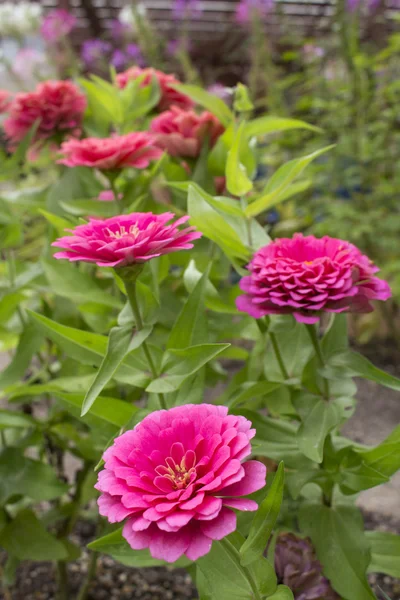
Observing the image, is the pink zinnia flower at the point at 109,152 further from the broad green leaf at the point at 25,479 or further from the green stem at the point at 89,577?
the green stem at the point at 89,577

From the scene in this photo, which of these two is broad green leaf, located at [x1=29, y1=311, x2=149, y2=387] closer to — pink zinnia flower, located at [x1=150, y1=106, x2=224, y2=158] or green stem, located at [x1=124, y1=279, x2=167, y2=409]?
green stem, located at [x1=124, y1=279, x2=167, y2=409]

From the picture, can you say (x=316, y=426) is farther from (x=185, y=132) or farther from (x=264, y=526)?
(x=185, y=132)

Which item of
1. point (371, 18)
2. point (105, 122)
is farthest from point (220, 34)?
point (105, 122)

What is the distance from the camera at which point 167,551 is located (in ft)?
1.05

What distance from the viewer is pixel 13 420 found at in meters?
0.71

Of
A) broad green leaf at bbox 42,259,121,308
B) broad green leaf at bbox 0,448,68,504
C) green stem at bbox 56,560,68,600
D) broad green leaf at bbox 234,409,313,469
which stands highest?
broad green leaf at bbox 42,259,121,308

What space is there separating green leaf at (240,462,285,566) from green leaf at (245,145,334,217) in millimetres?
280

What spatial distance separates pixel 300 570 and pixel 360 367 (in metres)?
0.19

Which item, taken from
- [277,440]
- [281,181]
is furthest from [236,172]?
[277,440]

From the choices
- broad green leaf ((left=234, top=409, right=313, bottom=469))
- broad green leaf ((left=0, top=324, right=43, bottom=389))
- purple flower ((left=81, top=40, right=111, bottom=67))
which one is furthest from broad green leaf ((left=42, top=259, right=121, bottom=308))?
purple flower ((left=81, top=40, right=111, bottom=67))

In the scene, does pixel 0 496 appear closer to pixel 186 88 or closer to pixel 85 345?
pixel 85 345

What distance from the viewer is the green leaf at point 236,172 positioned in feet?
1.94

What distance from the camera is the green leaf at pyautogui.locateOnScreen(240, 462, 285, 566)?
1.26 ft

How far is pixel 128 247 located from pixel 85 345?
0.50ft
